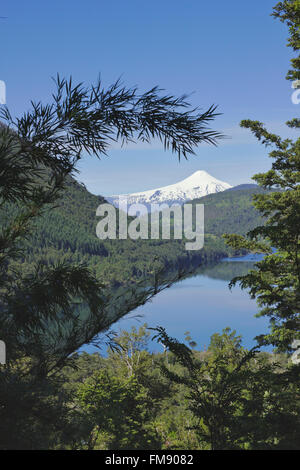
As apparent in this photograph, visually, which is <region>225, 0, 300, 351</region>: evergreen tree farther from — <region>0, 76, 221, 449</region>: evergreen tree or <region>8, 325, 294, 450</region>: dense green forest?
<region>0, 76, 221, 449</region>: evergreen tree

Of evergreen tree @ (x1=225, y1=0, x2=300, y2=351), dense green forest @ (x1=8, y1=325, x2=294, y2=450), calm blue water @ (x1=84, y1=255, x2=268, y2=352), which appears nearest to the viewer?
dense green forest @ (x1=8, y1=325, x2=294, y2=450)

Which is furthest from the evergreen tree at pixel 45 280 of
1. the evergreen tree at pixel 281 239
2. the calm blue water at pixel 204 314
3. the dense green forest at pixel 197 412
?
the calm blue water at pixel 204 314

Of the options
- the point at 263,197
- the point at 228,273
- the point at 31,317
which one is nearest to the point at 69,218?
the point at 228,273

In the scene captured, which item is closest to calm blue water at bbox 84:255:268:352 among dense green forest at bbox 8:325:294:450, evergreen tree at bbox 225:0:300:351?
evergreen tree at bbox 225:0:300:351

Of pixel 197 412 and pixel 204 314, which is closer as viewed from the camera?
pixel 197 412

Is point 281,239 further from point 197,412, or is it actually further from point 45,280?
point 45,280

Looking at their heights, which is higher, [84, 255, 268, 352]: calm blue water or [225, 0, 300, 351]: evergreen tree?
[225, 0, 300, 351]: evergreen tree
